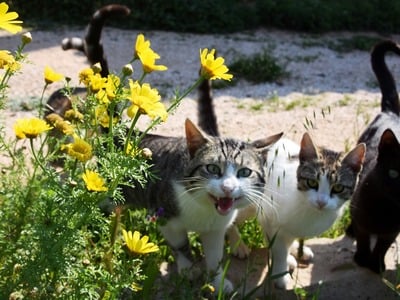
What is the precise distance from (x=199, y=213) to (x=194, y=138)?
33cm

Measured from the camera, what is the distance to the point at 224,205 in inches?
99.1

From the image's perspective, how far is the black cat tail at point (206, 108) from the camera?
312 centimetres

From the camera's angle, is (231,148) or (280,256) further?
(280,256)

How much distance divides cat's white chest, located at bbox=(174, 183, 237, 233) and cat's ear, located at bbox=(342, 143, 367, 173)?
547 millimetres

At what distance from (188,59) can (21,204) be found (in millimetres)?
4938

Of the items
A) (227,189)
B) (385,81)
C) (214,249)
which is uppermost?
(385,81)

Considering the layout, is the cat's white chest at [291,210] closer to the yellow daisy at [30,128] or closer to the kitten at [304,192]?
the kitten at [304,192]

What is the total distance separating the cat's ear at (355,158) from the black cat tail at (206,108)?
0.75m

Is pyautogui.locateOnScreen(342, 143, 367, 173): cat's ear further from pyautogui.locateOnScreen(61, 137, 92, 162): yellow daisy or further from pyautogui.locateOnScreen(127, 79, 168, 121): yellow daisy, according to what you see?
pyautogui.locateOnScreen(61, 137, 92, 162): yellow daisy

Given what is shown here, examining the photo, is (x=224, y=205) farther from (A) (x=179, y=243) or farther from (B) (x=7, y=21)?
(B) (x=7, y=21)

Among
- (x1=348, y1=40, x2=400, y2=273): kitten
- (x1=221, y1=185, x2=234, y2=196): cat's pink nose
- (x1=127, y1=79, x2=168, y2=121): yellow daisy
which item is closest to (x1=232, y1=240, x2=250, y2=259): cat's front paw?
(x1=348, y1=40, x2=400, y2=273): kitten

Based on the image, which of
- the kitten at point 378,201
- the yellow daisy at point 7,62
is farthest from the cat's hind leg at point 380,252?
the yellow daisy at point 7,62

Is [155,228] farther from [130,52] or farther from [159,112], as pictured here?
[130,52]

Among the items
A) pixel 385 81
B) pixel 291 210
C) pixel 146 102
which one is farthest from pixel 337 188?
pixel 146 102
